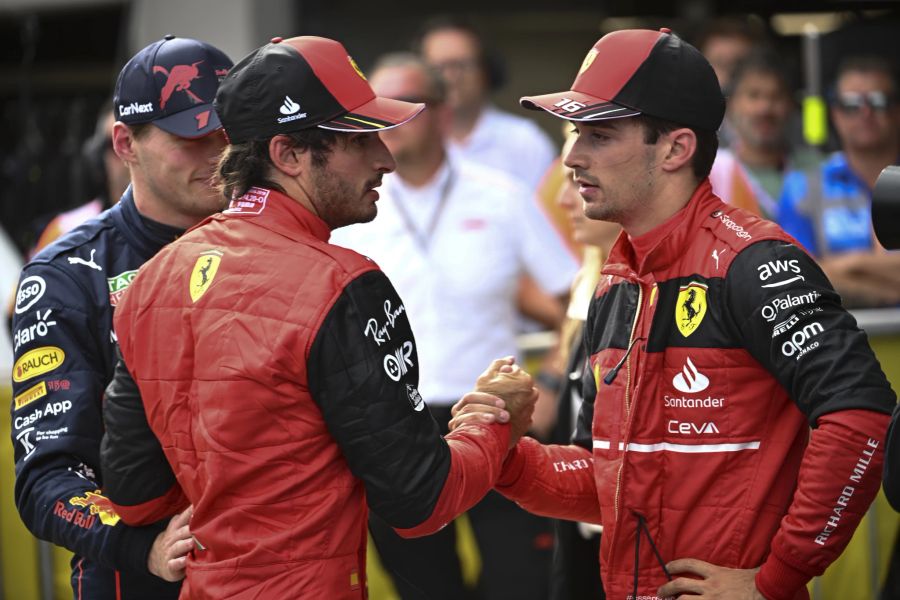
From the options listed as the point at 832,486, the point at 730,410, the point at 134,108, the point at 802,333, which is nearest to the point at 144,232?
the point at 134,108

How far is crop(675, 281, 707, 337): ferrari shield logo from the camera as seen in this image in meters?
3.00

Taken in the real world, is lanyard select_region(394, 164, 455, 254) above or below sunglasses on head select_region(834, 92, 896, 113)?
below

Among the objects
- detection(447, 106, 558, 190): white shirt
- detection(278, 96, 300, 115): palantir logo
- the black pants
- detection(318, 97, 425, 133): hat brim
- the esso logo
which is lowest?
the black pants

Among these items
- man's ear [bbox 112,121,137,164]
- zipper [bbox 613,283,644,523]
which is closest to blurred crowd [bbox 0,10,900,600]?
zipper [bbox 613,283,644,523]

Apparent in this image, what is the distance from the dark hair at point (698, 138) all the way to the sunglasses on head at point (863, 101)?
4.03 metres

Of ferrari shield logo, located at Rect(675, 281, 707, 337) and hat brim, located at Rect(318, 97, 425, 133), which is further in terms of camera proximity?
ferrari shield logo, located at Rect(675, 281, 707, 337)

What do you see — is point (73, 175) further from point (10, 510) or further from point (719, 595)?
point (719, 595)

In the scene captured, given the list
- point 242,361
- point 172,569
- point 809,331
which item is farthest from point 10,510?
point 809,331

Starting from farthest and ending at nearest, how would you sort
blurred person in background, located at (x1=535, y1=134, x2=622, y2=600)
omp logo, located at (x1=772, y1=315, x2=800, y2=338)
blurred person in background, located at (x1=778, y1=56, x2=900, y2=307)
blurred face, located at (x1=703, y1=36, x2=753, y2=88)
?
blurred face, located at (x1=703, y1=36, x2=753, y2=88) < blurred person in background, located at (x1=778, y1=56, x2=900, y2=307) < blurred person in background, located at (x1=535, y1=134, x2=622, y2=600) < omp logo, located at (x1=772, y1=315, x2=800, y2=338)

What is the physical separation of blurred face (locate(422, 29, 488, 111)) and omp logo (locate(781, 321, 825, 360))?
204 inches

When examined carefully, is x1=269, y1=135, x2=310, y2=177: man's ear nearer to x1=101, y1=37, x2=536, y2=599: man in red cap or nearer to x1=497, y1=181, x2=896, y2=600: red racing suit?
x1=101, y1=37, x2=536, y2=599: man in red cap

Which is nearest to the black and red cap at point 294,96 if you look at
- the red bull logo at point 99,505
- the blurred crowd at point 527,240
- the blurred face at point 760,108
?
the red bull logo at point 99,505

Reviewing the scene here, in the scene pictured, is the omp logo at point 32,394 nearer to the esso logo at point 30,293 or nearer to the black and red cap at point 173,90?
the esso logo at point 30,293

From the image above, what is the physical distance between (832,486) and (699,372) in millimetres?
374
